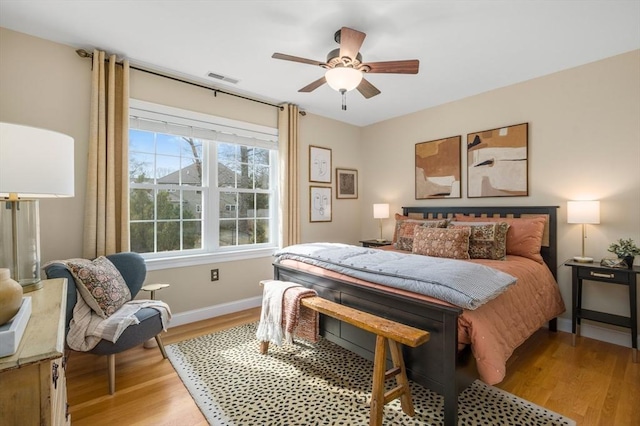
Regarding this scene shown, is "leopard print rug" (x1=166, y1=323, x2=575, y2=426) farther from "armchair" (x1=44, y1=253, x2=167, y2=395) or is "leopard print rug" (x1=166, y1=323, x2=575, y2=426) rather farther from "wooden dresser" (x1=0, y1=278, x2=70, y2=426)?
"wooden dresser" (x1=0, y1=278, x2=70, y2=426)

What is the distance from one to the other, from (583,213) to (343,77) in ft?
8.23

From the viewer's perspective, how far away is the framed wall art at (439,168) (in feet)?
13.1

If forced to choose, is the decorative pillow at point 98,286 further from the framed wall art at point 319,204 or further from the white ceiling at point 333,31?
the framed wall art at point 319,204

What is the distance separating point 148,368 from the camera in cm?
238

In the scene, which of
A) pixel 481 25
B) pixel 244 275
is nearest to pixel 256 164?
pixel 244 275

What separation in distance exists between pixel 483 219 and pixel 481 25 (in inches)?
77.3

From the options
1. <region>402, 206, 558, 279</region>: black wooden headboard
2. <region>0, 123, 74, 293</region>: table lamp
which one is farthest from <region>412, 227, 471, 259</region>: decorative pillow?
<region>0, 123, 74, 293</region>: table lamp

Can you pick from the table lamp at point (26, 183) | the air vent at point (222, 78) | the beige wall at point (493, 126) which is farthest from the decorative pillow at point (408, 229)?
the table lamp at point (26, 183)

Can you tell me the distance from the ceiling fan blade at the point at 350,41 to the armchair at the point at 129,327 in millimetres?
2393

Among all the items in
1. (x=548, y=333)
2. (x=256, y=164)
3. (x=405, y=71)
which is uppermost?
(x=405, y=71)

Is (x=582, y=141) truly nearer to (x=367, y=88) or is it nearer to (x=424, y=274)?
(x=367, y=88)

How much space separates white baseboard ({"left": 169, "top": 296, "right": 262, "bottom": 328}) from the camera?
10.7 ft

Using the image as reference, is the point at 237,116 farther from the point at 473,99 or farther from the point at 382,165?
the point at 473,99

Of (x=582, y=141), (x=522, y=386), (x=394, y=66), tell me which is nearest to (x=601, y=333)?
(x=522, y=386)
